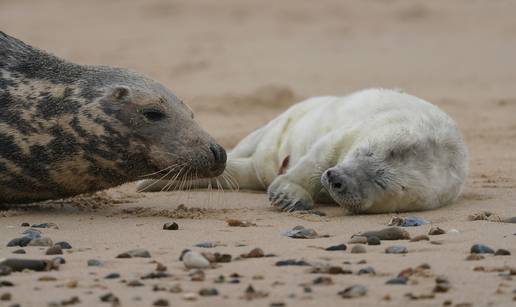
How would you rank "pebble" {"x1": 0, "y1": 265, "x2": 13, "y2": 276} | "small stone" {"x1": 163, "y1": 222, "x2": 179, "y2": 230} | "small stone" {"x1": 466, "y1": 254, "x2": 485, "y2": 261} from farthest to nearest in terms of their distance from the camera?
"small stone" {"x1": 163, "y1": 222, "x2": 179, "y2": 230}
"small stone" {"x1": 466, "y1": 254, "x2": 485, "y2": 261}
"pebble" {"x1": 0, "y1": 265, "x2": 13, "y2": 276}

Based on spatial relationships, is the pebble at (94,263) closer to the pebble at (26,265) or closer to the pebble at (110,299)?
the pebble at (26,265)

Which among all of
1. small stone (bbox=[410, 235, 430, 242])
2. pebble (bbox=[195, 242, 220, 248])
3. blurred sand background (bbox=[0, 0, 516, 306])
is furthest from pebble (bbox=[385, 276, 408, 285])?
pebble (bbox=[195, 242, 220, 248])

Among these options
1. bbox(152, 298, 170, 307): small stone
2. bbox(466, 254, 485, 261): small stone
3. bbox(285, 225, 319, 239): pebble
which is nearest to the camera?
bbox(152, 298, 170, 307): small stone

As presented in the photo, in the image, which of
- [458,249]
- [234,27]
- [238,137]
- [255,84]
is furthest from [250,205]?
[234,27]

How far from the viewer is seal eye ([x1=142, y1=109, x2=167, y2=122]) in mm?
6711

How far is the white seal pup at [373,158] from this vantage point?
673cm

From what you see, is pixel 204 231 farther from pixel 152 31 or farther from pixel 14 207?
pixel 152 31

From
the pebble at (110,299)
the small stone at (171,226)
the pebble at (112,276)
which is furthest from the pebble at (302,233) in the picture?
the pebble at (110,299)

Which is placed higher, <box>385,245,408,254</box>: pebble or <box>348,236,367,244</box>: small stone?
<box>348,236,367,244</box>: small stone

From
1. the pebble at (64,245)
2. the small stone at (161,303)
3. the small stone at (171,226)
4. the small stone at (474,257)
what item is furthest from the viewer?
the small stone at (171,226)

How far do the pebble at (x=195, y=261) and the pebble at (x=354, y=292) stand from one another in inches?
29.5

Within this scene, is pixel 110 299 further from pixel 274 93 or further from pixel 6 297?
pixel 274 93

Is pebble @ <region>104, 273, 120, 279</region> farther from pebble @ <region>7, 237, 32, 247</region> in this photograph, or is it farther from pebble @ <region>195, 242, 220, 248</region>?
pebble @ <region>7, 237, 32, 247</region>

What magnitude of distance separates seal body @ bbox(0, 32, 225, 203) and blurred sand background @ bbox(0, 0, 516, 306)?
0.21m
